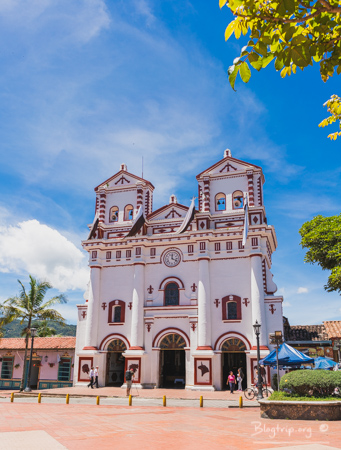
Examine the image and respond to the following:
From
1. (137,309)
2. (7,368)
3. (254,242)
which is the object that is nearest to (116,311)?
(137,309)

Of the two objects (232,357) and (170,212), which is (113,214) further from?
(232,357)

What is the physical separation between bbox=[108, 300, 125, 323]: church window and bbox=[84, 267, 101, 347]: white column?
1067mm

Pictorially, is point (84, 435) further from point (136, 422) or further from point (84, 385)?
point (84, 385)

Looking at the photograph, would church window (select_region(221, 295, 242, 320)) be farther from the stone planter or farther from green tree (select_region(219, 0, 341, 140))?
green tree (select_region(219, 0, 341, 140))

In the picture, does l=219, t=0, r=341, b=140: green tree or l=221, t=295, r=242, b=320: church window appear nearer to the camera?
l=219, t=0, r=341, b=140: green tree

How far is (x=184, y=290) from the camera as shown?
30969 mm

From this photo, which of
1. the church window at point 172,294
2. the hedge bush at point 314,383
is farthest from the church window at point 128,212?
the hedge bush at point 314,383

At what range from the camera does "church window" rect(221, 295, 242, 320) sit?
29281 millimetres

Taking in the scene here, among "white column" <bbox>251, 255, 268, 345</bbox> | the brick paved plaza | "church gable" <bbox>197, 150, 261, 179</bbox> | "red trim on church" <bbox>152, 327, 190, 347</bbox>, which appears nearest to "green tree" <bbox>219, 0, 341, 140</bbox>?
the brick paved plaza

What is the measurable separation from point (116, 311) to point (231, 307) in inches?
357

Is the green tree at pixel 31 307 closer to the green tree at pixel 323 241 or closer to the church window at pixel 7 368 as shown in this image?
the church window at pixel 7 368

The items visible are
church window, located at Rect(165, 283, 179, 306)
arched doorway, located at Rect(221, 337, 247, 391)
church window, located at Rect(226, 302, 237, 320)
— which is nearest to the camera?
arched doorway, located at Rect(221, 337, 247, 391)

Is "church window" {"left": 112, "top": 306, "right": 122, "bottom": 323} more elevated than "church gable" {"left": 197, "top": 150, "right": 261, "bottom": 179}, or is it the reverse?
"church gable" {"left": 197, "top": 150, "right": 261, "bottom": 179}

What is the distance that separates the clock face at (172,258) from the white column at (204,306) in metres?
2.10
